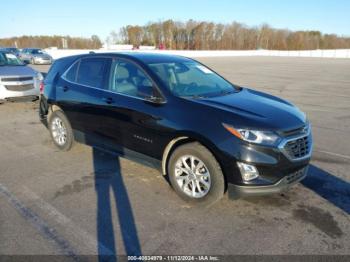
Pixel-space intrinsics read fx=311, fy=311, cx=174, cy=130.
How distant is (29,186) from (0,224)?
38.6 inches

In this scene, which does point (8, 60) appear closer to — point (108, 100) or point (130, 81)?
point (108, 100)

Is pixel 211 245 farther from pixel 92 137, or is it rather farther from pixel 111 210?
pixel 92 137

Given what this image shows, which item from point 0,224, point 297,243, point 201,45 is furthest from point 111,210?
point 201,45

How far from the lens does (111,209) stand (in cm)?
366

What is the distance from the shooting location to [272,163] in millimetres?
3324

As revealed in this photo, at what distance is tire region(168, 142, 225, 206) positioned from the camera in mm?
3539

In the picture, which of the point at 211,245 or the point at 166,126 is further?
the point at 166,126

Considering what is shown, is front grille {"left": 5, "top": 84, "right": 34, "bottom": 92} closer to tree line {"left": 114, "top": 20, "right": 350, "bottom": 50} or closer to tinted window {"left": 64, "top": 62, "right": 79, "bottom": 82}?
tinted window {"left": 64, "top": 62, "right": 79, "bottom": 82}

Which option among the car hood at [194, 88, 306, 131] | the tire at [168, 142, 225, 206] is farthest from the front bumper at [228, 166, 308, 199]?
the car hood at [194, 88, 306, 131]

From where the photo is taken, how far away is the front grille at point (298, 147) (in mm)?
3428

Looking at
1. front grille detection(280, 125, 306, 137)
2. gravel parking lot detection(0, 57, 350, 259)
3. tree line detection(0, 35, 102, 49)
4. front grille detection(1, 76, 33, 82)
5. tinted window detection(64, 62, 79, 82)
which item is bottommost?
gravel parking lot detection(0, 57, 350, 259)

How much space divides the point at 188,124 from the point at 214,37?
111 meters

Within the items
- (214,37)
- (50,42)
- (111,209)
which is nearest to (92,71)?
(111,209)

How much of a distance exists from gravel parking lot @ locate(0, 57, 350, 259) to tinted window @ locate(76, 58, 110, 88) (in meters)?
1.31
